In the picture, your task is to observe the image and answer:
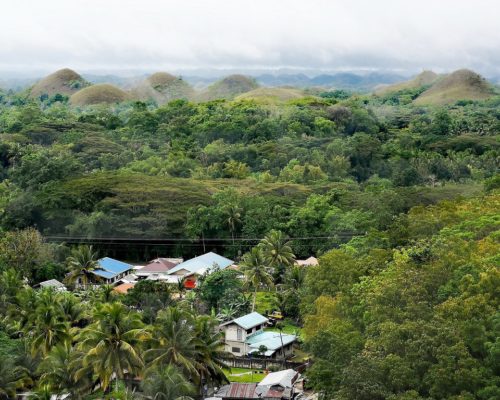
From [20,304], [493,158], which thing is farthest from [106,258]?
[493,158]

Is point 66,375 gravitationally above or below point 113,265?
above

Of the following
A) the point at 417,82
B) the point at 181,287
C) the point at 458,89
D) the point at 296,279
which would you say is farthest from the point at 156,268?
the point at 417,82

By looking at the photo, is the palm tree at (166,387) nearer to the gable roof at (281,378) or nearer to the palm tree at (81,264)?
the gable roof at (281,378)

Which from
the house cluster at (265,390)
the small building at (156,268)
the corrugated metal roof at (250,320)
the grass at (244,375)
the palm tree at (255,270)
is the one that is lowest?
the small building at (156,268)

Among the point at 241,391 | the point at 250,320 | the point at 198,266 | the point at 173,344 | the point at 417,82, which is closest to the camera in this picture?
the point at 173,344

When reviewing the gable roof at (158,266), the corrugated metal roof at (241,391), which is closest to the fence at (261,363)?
the corrugated metal roof at (241,391)

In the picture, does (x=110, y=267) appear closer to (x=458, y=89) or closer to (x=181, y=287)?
(x=181, y=287)
